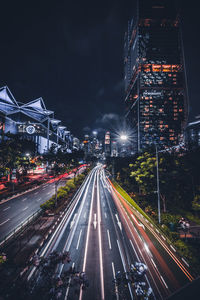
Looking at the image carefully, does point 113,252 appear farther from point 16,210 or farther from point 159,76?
point 159,76

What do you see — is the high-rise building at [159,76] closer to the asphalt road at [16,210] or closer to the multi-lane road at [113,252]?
the asphalt road at [16,210]

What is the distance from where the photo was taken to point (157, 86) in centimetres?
13712

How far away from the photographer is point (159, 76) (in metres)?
139

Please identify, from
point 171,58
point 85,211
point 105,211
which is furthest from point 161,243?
point 171,58

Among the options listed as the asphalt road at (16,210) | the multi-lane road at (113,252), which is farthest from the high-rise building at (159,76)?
the multi-lane road at (113,252)

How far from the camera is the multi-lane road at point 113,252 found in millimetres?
8641

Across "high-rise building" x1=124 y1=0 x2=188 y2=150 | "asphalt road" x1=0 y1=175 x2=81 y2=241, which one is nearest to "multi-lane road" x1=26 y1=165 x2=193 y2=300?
"asphalt road" x1=0 y1=175 x2=81 y2=241

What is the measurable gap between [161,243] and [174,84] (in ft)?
546

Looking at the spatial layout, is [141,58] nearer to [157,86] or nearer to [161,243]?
[157,86]

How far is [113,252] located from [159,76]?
170 m

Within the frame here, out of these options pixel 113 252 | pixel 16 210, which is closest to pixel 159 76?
pixel 113 252

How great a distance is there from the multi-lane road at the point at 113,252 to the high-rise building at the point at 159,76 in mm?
110603

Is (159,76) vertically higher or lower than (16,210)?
higher

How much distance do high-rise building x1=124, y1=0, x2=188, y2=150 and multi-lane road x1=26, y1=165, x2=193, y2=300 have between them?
110603 millimetres
